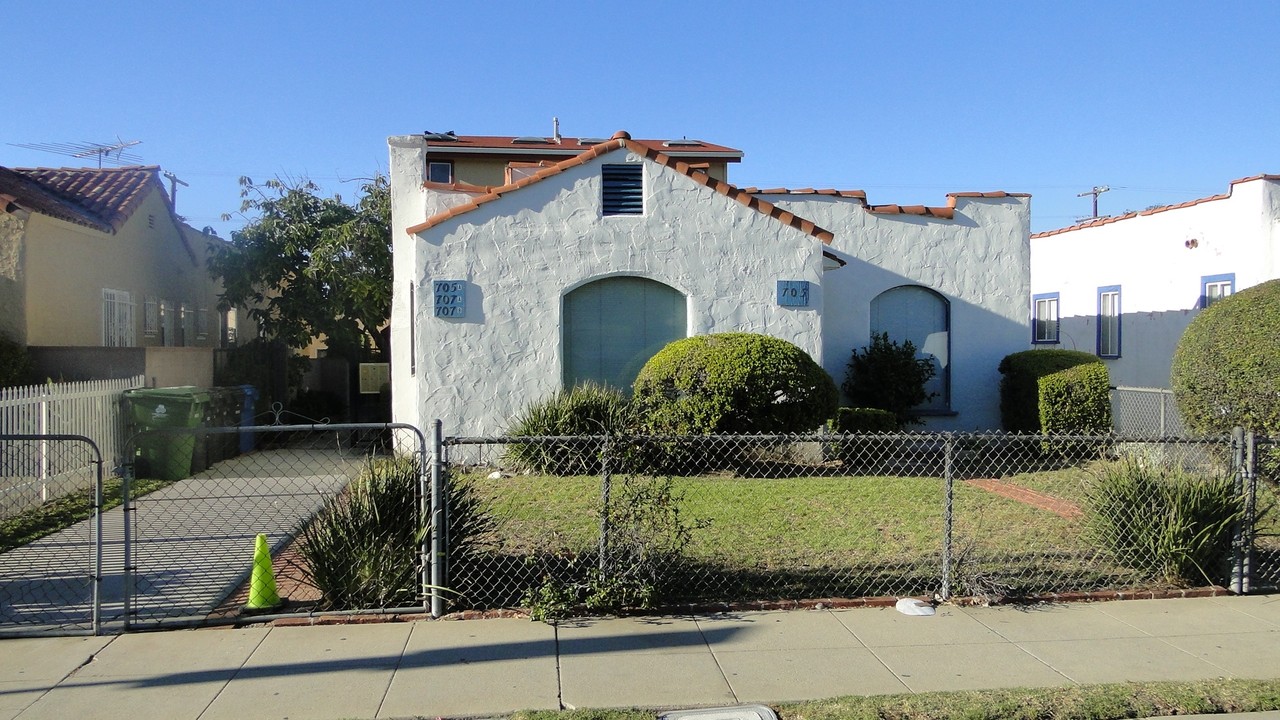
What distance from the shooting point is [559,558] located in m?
6.64

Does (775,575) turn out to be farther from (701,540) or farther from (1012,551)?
(1012,551)

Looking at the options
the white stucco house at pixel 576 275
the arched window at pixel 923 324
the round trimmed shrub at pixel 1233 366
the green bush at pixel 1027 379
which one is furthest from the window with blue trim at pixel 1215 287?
the white stucco house at pixel 576 275

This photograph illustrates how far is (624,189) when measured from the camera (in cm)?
1273

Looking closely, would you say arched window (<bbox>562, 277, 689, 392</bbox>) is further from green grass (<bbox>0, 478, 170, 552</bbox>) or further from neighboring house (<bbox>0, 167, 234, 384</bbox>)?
neighboring house (<bbox>0, 167, 234, 384</bbox>)

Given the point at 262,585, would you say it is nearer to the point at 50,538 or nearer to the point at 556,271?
the point at 50,538

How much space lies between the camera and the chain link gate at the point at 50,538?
19.8 feet

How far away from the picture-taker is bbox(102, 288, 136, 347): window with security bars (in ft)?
52.6

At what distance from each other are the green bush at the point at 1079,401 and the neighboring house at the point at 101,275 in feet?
42.8

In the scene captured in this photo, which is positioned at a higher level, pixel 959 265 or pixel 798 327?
pixel 959 265

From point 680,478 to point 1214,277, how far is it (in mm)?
11885

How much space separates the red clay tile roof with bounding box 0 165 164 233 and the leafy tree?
189 cm

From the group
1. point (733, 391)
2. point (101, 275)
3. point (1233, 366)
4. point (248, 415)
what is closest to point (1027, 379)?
point (1233, 366)

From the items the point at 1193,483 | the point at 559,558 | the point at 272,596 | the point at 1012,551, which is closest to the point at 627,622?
the point at 559,558

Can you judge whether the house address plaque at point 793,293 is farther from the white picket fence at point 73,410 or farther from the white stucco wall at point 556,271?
the white picket fence at point 73,410
